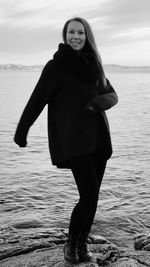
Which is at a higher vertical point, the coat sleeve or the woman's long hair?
the woman's long hair

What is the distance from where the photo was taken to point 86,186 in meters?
4.74

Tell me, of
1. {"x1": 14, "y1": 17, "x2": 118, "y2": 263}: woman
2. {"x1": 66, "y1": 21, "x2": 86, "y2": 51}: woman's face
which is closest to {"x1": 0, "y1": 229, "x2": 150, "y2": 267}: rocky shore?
{"x1": 14, "y1": 17, "x2": 118, "y2": 263}: woman

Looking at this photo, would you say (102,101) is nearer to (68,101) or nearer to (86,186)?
(68,101)

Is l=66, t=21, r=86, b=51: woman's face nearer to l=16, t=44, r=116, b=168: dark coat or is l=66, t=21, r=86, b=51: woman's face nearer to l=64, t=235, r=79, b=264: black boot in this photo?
l=16, t=44, r=116, b=168: dark coat

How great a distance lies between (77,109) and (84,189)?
2.84 feet

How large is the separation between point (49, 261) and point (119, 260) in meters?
0.85

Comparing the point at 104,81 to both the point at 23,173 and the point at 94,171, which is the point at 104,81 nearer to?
the point at 94,171

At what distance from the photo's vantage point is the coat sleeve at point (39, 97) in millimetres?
4621

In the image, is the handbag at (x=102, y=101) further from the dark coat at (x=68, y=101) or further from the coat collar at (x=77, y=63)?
the coat collar at (x=77, y=63)

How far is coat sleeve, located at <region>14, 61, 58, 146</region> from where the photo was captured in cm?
462

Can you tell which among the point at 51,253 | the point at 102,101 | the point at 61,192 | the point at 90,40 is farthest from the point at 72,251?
the point at 61,192

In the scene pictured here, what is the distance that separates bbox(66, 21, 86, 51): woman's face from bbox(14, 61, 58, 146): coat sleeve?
35cm

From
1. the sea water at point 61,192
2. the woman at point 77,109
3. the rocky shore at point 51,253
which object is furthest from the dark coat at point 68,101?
the sea water at point 61,192

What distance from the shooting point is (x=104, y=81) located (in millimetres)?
4918
